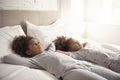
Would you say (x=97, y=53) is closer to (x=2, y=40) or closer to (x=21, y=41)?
(x=21, y=41)

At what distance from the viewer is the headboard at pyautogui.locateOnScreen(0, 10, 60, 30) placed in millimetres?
2068

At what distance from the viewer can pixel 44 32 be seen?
7.52ft

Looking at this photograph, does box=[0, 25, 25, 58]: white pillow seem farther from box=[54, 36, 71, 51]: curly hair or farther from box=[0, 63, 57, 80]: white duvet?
box=[54, 36, 71, 51]: curly hair

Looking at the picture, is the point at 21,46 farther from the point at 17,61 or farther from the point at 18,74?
the point at 18,74

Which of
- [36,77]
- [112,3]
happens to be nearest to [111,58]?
[36,77]

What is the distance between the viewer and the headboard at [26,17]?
2068mm

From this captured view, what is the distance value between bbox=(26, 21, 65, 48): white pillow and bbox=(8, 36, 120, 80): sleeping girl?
322mm

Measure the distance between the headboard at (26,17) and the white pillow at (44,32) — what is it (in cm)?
11

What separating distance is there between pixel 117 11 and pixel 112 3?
0.60 feet

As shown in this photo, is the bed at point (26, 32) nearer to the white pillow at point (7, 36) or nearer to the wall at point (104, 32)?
the white pillow at point (7, 36)

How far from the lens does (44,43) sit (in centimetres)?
218

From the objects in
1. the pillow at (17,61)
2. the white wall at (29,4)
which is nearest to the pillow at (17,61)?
the pillow at (17,61)

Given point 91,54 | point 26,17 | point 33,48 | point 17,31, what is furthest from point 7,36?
point 91,54

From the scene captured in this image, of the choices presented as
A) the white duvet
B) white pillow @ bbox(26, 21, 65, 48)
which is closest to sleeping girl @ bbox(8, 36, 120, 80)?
the white duvet
